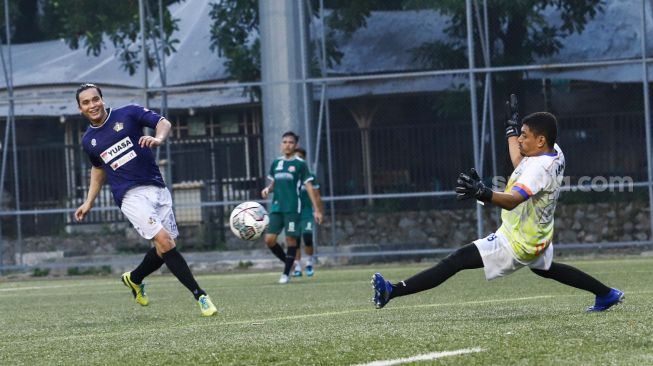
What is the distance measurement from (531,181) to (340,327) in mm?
1428

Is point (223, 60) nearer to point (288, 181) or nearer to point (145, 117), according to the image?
point (288, 181)

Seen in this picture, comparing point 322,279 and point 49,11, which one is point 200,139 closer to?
point 49,11

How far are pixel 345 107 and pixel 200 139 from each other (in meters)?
2.44

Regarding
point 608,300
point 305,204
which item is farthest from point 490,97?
point 608,300

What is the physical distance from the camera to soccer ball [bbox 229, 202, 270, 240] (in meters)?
12.7

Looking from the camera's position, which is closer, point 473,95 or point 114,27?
point 473,95

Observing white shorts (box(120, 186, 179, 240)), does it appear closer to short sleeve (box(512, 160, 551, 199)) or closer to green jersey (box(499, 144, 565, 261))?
green jersey (box(499, 144, 565, 261))

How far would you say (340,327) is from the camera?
7984 mm

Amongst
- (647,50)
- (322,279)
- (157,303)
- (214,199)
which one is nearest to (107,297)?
(157,303)

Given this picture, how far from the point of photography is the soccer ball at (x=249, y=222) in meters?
12.7

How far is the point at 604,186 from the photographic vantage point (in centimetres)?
1972

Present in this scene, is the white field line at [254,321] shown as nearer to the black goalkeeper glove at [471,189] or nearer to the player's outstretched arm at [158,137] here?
the player's outstretched arm at [158,137]

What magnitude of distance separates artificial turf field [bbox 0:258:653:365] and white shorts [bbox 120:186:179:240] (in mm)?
678

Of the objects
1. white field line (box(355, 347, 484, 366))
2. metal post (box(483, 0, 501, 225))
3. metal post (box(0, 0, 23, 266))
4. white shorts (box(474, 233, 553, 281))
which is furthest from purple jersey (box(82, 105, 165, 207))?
metal post (box(0, 0, 23, 266))
